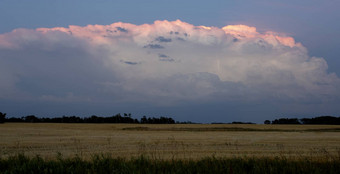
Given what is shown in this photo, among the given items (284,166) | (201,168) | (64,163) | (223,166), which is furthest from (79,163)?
(284,166)

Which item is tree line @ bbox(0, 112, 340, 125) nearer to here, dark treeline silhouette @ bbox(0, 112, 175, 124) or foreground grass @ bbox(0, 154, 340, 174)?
dark treeline silhouette @ bbox(0, 112, 175, 124)

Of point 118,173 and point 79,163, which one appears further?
point 79,163

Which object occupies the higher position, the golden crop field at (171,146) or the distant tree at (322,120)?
the distant tree at (322,120)

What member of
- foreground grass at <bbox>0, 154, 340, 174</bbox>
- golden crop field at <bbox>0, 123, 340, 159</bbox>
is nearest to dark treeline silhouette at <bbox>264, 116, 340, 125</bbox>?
golden crop field at <bbox>0, 123, 340, 159</bbox>

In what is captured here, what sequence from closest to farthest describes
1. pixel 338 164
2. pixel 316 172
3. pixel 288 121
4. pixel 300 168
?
pixel 316 172 → pixel 300 168 → pixel 338 164 → pixel 288 121

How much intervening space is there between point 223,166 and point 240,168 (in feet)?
1.71

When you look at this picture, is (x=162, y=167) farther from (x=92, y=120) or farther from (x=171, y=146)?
(x=92, y=120)

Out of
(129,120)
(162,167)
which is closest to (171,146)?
(162,167)

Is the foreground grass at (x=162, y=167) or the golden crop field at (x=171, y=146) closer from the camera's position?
the foreground grass at (x=162, y=167)

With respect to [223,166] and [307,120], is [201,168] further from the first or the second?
[307,120]

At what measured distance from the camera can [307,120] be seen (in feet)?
282

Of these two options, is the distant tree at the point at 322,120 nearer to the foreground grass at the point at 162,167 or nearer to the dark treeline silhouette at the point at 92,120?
the dark treeline silhouette at the point at 92,120

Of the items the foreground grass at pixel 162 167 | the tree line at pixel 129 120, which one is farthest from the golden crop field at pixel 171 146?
the tree line at pixel 129 120

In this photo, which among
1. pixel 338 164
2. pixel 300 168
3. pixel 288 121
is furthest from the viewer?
pixel 288 121
